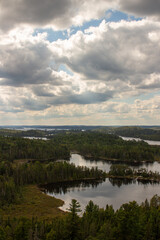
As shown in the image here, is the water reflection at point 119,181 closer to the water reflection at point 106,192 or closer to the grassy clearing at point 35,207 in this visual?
the water reflection at point 106,192

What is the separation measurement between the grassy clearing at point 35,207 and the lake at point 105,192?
743 centimetres

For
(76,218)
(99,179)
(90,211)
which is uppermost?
(76,218)

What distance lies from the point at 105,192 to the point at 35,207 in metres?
56.0

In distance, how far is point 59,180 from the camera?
180000 millimetres

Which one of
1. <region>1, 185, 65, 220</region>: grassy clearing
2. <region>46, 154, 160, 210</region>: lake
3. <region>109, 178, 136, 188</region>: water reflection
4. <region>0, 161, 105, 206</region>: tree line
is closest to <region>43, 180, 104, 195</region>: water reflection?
<region>46, 154, 160, 210</region>: lake

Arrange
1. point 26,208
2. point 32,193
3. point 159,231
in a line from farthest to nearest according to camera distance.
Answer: point 32,193, point 26,208, point 159,231

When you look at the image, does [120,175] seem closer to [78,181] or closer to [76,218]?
[78,181]

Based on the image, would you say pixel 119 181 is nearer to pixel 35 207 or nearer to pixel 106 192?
pixel 106 192

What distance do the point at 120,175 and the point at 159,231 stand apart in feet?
404

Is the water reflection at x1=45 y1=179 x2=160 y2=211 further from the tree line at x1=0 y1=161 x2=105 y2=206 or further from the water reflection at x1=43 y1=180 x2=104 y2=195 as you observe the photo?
the tree line at x1=0 y1=161 x2=105 y2=206

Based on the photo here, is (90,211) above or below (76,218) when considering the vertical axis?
below

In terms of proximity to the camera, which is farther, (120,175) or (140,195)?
(120,175)

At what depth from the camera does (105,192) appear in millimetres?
150250

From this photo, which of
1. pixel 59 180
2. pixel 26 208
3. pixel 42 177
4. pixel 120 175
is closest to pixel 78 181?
pixel 59 180
